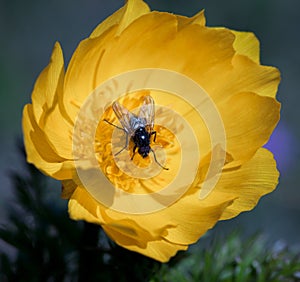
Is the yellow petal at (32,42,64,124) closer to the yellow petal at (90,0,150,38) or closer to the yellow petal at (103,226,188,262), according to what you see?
the yellow petal at (90,0,150,38)

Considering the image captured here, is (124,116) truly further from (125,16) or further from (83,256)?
(83,256)

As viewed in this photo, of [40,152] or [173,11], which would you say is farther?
[173,11]

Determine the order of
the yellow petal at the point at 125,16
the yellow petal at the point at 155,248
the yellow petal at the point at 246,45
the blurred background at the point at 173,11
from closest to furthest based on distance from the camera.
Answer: the yellow petal at the point at 155,248, the yellow petal at the point at 125,16, the yellow petal at the point at 246,45, the blurred background at the point at 173,11

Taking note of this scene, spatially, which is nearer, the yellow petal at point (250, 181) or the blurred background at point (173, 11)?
the yellow petal at point (250, 181)

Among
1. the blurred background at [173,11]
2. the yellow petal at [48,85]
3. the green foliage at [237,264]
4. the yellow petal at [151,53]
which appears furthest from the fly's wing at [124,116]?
the blurred background at [173,11]

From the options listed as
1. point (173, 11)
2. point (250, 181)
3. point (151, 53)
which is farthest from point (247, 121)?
point (173, 11)

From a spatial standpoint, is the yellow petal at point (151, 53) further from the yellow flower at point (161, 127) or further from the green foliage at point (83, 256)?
the green foliage at point (83, 256)
